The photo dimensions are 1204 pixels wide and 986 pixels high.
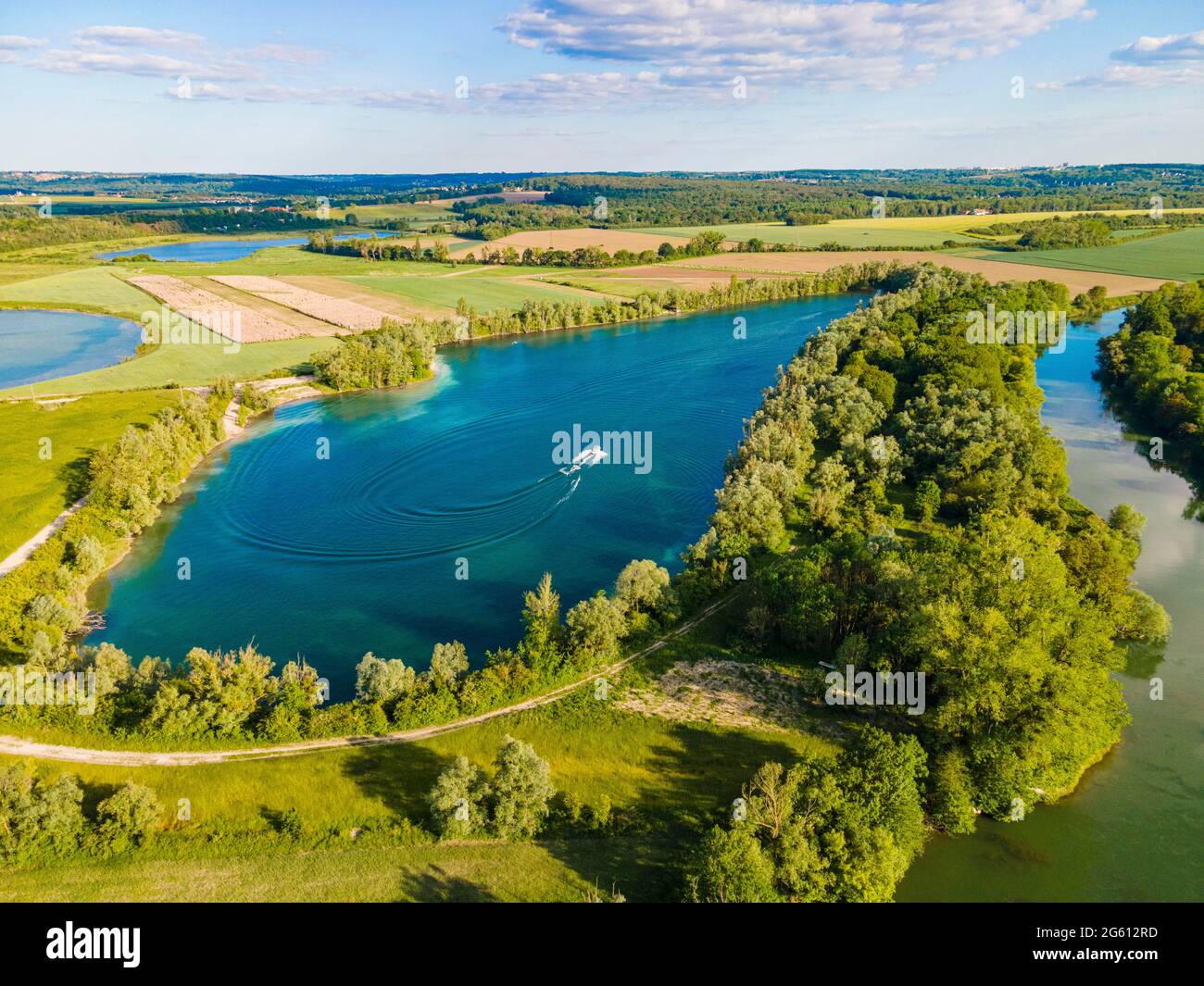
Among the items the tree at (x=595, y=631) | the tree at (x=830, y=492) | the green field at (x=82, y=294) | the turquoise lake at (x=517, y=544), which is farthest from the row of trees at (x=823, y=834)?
the green field at (x=82, y=294)

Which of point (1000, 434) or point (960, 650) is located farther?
point (1000, 434)

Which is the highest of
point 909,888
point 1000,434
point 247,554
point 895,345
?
point 895,345

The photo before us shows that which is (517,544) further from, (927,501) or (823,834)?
(823,834)

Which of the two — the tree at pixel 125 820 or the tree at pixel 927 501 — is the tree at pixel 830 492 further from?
the tree at pixel 125 820

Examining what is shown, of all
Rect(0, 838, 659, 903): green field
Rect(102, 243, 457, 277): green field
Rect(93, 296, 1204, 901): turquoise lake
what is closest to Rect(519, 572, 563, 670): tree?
Rect(93, 296, 1204, 901): turquoise lake

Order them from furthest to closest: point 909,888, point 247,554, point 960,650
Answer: point 247,554 → point 960,650 → point 909,888

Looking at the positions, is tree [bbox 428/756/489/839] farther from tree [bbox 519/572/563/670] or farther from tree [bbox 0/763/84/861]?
tree [bbox 0/763/84/861]

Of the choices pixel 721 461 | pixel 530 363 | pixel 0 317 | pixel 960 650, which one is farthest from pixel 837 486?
pixel 0 317
